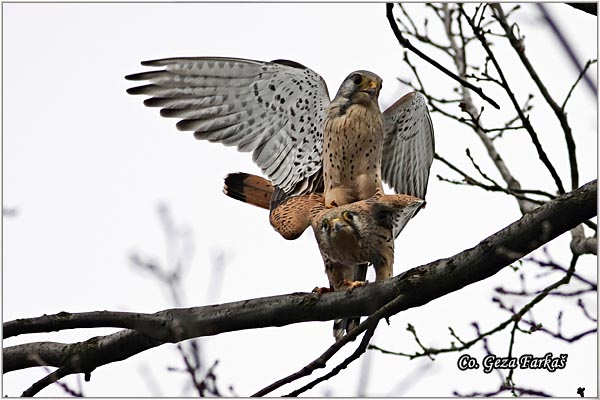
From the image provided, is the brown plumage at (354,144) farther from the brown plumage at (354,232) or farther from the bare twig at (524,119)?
the bare twig at (524,119)

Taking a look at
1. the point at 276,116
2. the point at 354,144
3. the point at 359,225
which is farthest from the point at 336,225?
the point at 276,116

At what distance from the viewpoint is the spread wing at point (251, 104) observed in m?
4.86

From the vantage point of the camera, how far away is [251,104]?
4980mm

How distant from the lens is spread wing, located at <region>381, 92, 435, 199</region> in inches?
191

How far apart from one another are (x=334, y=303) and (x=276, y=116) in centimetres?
187

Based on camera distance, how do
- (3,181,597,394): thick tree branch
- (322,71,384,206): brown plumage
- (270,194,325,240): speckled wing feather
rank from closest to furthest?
1. (3,181,597,394): thick tree branch
2. (270,194,325,240): speckled wing feather
3. (322,71,384,206): brown plumage

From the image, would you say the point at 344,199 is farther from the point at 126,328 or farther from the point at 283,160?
the point at 126,328

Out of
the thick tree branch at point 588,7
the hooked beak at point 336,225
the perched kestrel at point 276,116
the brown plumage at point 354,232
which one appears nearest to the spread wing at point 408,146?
the perched kestrel at point 276,116

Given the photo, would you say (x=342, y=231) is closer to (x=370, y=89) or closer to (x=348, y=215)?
(x=348, y=215)

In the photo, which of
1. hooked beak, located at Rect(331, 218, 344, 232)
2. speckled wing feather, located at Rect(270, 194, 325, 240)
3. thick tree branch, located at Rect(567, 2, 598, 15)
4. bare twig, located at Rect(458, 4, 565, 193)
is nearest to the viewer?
thick tree branch, located at Rect(567, 2, 598, 15)

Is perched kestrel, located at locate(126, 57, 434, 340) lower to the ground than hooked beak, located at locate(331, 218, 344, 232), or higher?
→ higher

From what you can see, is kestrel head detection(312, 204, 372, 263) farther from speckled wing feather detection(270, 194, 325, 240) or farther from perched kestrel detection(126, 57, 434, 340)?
perched kestrel detection(126, 57, 434, 340)

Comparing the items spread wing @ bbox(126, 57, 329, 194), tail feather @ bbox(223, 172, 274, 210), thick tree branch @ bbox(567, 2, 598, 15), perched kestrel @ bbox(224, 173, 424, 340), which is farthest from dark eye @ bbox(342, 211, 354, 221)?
thick tree branch @ bbox(567, 2, 598, 15)

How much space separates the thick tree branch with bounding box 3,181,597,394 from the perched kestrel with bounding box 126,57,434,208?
1461mm
